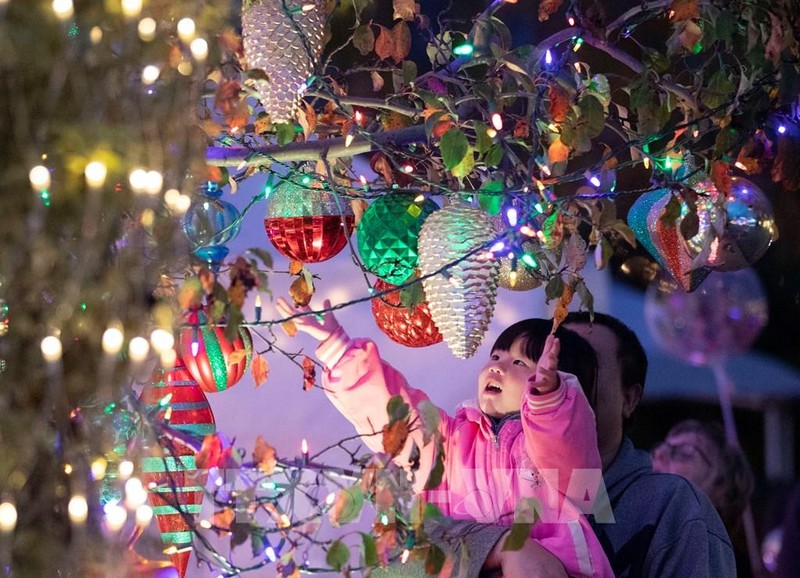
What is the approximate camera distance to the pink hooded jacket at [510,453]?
1676 mm

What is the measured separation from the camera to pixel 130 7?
2.37ft

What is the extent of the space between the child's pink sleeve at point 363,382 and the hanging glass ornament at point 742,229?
0.55 metres

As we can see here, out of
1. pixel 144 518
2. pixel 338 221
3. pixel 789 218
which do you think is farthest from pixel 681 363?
pixel 144 518

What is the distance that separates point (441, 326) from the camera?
138cm

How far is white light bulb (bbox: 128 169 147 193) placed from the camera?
0.73 metres

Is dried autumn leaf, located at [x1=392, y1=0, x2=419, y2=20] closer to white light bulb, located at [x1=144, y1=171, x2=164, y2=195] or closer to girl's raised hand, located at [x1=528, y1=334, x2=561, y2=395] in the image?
girl's raised hand, located at [x1=528, y1=334, x2=561, y2=395]

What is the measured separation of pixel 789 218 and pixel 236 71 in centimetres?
167

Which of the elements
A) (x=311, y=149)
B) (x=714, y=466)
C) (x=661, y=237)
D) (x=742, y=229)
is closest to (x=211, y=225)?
(x=311, y=149)

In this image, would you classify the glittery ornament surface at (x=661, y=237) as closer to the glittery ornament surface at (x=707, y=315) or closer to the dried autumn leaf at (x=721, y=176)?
the dried autumn leaf at (x=721, y=176)

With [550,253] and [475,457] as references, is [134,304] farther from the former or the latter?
[475,457]

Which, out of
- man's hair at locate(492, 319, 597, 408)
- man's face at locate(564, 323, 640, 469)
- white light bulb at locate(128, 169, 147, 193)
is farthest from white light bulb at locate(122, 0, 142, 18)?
man's face at locate(564, 323, 640, 469)

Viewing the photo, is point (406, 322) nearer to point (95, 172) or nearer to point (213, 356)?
point (213, 356)

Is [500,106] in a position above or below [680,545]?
above

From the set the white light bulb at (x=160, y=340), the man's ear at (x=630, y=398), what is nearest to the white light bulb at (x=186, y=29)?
the white light bulb at (x=160, y=340)
